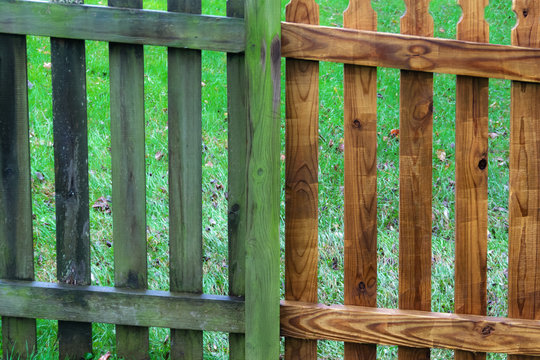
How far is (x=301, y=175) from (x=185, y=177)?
452 mm

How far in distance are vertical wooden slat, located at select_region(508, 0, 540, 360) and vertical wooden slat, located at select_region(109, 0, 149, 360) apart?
57.8 inches

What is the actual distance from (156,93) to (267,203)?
2.81m

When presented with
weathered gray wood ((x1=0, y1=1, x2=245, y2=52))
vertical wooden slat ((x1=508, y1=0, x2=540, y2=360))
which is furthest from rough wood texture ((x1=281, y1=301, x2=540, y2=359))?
weathered gray wood ((x1=0, y1=1, x2=245, y2=52))

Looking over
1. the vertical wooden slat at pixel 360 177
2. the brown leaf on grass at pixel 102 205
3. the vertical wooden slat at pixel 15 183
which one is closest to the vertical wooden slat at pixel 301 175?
the vertical wooden slat at pixel 360 177

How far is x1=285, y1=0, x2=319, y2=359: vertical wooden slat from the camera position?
A: 2387 millimetres

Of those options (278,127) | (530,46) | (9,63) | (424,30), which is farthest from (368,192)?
(9,63)

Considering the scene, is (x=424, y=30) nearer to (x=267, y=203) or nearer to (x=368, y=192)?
(x=368, y=192)

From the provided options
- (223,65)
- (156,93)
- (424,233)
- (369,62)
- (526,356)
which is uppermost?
(223,65)

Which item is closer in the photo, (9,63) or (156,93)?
(9,63)

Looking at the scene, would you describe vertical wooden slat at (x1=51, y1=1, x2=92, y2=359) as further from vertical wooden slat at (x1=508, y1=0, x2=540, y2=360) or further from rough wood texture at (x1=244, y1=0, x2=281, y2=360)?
vertical wooden slat at (x1=508, y1=0, x2=540, y2=360)

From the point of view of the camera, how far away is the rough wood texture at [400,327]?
244 centimetres

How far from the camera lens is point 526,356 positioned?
2.54 m

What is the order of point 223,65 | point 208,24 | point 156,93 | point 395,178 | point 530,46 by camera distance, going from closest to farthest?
1. point 208,24
2. point 530,46
3. point 395,178
4. point 156,93
5. point 223,65

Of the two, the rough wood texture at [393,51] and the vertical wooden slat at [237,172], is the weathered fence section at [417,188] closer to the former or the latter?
the rough wood texture at [393,51]
